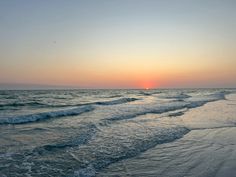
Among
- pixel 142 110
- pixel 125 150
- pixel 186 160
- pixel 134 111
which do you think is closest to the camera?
pixel 186 160

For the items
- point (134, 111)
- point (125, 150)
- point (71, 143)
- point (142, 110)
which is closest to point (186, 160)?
point (125, 150)

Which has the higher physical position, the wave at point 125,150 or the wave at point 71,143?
the wave at point 71,143

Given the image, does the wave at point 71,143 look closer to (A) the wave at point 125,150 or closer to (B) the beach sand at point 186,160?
(A) the wave at point 125,150

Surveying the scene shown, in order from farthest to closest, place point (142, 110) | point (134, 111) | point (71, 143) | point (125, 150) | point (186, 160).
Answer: point (142, 110) → point (134, 111) → point (71, 143) → point (125, 150) → point (186, 160)

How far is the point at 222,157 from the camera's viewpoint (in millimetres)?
7012

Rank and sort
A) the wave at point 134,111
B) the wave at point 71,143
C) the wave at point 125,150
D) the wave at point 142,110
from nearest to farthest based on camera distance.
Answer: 1. the wave at point 125,150
2. the wave at point 71,143
3. the wave at point 134,111
4. the wave at point 142,110

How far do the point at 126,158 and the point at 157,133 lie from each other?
4.04 m

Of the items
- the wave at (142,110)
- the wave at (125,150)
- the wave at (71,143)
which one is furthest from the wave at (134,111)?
the wave at (125,150)

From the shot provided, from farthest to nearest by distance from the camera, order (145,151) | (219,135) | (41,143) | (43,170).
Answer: (219,135) → (41,143) → (145,151) → (43,170)

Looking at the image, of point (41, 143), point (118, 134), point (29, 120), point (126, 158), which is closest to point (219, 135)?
point (118, 134)

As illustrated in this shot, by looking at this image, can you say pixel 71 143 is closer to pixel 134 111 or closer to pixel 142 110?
pixel 134 111

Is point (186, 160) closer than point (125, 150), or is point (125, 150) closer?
point (186, 160)

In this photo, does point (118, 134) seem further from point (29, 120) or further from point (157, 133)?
point (29, 120)

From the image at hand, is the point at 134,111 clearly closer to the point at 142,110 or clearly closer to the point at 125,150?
the point at 142,110
